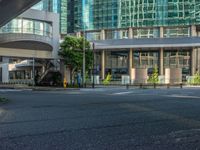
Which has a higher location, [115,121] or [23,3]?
[23,3]

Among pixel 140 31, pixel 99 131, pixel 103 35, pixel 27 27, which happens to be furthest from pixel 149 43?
pixel 99 131

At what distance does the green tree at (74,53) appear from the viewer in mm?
69188

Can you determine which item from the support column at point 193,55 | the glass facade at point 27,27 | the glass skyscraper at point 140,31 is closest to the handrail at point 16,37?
the glass facade at point 27,27

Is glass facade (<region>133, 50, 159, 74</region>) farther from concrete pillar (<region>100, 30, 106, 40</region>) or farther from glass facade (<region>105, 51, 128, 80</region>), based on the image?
concrete pillar (<region>100, 30, 106, 40</region>)

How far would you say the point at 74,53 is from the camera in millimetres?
69125

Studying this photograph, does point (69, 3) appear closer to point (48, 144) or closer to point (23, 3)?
point (23, 3)

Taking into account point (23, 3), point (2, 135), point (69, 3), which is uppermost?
point (69, 3)

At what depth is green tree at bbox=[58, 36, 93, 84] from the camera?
2724 inches

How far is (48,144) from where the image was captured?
9.80m

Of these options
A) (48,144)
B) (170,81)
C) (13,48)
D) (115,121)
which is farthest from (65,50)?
(48,144)

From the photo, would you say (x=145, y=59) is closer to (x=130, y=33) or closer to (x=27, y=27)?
(x=130, y=33)

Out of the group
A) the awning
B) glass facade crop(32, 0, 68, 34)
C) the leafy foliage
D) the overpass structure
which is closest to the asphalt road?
the overpass structure

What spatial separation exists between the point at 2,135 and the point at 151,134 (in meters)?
4.26

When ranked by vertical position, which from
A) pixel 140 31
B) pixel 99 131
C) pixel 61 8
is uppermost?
pixel 61 8
